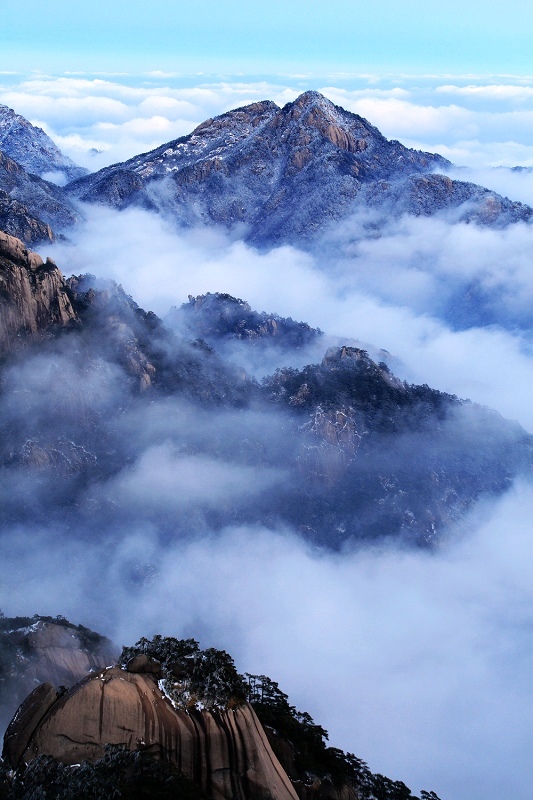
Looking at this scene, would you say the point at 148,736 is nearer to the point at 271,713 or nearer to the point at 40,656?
the point at 271,713

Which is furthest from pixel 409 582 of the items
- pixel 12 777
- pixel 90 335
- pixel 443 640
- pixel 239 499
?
pixel 12 777

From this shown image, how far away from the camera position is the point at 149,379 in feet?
468

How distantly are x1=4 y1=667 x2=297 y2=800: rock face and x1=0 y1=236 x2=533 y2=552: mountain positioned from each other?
80.7 m

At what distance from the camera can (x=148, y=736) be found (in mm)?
40375

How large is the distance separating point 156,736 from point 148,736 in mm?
507

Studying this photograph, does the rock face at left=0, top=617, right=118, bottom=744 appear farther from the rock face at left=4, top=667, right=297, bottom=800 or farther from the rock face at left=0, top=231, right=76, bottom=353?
the rock face at left=0, top=231, right=76, bottom=353

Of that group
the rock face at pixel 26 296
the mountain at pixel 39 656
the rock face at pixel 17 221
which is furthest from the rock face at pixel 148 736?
the rock face at pixel 17 221

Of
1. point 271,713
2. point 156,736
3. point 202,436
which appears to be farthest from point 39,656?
point 202,436

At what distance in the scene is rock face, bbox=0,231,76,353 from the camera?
4870 inches


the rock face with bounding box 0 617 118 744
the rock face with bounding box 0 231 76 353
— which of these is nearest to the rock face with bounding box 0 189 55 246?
the rock face with bounding box 0 231 76 353

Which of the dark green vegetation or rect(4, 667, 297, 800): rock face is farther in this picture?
the dark green vegetation

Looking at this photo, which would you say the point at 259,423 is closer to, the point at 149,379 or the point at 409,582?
the point at 149,379

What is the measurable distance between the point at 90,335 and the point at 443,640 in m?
94.5

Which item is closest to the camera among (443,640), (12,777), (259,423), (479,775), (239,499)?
(12,777)
